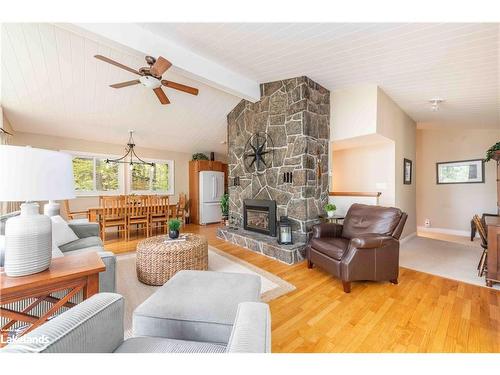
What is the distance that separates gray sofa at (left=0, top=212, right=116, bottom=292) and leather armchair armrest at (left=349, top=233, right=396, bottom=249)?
7.47 ft

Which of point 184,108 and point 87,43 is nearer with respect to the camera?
point 87,43

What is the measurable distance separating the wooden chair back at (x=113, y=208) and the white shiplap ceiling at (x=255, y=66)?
164cm

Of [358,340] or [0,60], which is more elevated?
[0,60]

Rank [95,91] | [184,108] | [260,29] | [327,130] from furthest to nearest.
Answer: [184,108] < [327,130] < [95,91] < [260,29]

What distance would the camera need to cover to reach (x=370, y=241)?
2.12m

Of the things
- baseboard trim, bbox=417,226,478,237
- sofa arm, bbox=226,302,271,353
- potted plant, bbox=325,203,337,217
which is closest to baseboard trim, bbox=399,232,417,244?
baseboard trim, bbox=417,226,478,237

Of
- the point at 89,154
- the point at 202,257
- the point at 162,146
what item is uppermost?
the point at 162,146

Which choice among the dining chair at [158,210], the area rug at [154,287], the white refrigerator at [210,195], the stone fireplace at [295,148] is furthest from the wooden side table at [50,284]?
the white refrigerator at [210,195]

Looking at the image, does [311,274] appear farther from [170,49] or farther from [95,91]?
[95,91]

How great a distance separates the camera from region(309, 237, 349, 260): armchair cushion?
7.47 ft

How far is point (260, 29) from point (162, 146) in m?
4.52

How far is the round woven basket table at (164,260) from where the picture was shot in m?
2.22
